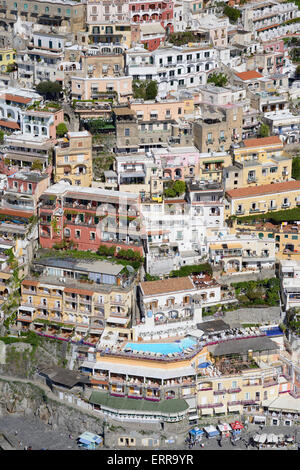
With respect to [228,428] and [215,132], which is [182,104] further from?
[228,428]

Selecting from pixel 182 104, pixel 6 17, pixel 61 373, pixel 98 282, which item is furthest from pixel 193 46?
pixel 61 373

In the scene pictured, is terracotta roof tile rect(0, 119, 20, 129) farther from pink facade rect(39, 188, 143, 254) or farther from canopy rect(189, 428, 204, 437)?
canopy rect(189, 428, 204, 437)

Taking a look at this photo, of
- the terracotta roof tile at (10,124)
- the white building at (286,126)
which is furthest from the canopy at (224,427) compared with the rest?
the terracotta roof tile at (10,124)

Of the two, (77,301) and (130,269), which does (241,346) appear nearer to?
(130,269)

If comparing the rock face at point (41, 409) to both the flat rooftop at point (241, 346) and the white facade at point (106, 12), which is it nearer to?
the flat rooftop at point (241, 346)

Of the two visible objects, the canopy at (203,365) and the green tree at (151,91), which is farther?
the green tree at (151,91)
